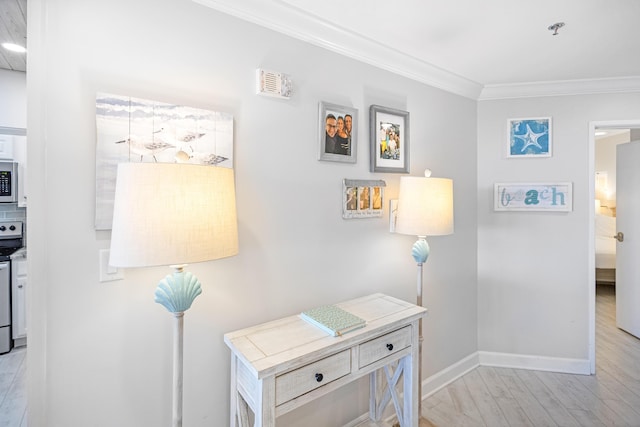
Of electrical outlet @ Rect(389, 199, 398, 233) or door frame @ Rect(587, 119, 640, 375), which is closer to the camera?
electrical outlet @ Rect(389, 199, 398, 233)

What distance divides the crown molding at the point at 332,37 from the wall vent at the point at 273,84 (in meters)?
0.25

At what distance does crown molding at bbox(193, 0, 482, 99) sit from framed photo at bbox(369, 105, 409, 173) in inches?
12.4

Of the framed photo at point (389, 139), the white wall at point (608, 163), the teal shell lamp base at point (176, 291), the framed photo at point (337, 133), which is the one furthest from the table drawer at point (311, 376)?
the white wall at point (608, 163)

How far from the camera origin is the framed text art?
257cm

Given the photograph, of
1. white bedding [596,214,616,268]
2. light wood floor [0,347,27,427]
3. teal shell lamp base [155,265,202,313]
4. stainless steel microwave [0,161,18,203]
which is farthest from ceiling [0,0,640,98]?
white bedding [596,214,616,268]

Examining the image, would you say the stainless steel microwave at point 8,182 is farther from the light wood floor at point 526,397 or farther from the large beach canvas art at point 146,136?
the large beach canvas art at point 146,136

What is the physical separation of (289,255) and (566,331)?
8.53ft

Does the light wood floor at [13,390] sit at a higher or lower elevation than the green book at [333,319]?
lower

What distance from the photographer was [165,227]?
0.94 meters

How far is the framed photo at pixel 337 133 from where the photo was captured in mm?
1740

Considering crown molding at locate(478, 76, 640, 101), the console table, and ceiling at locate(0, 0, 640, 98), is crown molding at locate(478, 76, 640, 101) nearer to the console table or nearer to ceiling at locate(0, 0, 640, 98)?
ceiling at locate(0, 0, 640, 98)

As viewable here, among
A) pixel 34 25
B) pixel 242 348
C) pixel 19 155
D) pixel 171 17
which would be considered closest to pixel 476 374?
pixel 242 348

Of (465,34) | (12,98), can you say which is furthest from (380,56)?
(12,98)

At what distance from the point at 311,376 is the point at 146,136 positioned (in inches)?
47.1
